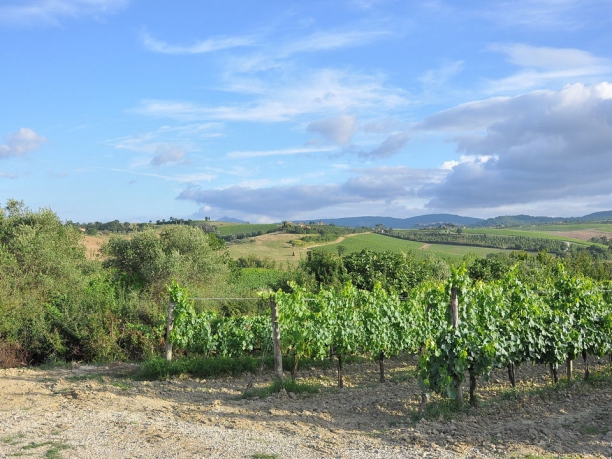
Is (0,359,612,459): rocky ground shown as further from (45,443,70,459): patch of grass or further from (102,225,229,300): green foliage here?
(102,225,229,300): green foliage

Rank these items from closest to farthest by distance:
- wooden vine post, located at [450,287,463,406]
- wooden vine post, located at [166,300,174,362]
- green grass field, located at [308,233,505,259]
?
wooden vine post, located at [450,287,463,406], wooden vine post, located at [166,300,174,362], green grass field, located at [308,233,505,259]

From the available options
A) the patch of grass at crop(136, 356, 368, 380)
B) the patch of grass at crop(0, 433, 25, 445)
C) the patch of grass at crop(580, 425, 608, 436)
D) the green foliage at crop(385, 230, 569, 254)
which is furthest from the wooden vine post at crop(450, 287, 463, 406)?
the green foliage at crop(385, 230, 569, 254)

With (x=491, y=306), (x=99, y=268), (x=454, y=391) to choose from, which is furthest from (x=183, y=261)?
(x=454, y=391)

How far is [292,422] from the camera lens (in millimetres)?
8477

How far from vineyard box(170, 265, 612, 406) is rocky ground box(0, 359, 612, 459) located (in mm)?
774

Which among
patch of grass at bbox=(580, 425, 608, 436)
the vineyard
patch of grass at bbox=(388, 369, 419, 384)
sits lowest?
patch of grass at bbox=(388, 369, 419, 384)

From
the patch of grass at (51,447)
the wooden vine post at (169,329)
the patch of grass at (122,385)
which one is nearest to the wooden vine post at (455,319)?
the patch of grass at (51,447)

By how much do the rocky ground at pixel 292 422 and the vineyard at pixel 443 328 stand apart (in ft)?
2.54

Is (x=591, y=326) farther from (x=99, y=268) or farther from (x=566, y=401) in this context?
(x=99, y=268)

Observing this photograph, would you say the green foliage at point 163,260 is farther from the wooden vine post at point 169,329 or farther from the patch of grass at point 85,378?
the patch of grass at point 85,378

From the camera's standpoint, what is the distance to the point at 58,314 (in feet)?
53.5

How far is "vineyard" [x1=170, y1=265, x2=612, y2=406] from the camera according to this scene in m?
9.17

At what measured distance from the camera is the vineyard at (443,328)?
9.17 meters

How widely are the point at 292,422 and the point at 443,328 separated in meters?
3.27
